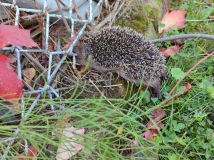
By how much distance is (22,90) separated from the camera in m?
1.84

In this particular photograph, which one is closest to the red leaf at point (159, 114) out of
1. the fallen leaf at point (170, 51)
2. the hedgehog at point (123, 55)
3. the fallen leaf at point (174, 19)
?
the hedgehog at point (123, 55)

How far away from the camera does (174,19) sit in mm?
2596

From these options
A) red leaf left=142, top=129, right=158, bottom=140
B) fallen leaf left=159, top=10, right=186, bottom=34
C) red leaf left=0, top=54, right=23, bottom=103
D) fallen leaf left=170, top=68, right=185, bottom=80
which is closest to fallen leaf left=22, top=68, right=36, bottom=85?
red leaf left=0, top=54, right=23, bottom=103

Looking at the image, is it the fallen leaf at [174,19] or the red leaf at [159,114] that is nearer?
the red leaf at [159,114]

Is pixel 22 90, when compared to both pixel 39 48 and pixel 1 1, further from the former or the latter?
pixel 1 1

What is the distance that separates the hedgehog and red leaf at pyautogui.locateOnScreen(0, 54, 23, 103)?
1.38 ft

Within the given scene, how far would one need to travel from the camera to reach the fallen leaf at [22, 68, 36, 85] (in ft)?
6.47

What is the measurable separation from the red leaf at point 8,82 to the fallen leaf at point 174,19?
43.2 inches

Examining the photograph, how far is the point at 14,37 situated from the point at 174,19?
1.15 meters

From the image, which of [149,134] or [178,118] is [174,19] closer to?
[178,118]

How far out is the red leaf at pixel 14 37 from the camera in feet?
5.90

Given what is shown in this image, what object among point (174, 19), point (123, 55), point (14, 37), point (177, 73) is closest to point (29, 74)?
point (14, 37)

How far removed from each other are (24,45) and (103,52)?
0.42 m

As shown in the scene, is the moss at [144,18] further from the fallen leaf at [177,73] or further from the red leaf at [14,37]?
the red leaf at [14,37]
